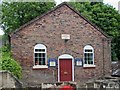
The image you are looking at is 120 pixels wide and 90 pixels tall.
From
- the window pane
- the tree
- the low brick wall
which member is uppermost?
the tree

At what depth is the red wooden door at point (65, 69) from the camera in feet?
59.7

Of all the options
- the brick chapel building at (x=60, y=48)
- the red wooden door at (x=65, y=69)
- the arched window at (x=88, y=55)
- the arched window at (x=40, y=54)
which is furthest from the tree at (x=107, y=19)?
the arched window at (x=40, y=54)

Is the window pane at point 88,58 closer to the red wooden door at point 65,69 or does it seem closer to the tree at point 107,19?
the red wooden door at point 65,69

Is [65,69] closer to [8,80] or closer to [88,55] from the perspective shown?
[88,55]

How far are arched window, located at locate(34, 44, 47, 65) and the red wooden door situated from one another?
951 mm

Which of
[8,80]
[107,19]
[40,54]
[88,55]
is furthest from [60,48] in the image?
[107,19]

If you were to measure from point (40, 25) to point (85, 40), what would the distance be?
107 inches

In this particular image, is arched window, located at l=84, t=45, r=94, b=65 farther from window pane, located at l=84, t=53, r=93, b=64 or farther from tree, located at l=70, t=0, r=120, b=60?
tree, located at l=70, t=0, r=120, b=60

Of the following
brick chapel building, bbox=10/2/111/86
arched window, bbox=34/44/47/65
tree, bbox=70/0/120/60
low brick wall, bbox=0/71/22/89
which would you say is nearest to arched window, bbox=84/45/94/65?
brick chapel building, bbox=10/2/111/86

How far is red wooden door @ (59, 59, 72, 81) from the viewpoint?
59.7 ft

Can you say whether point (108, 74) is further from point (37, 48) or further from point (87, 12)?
point (87, 12)

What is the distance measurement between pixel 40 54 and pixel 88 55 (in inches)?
110

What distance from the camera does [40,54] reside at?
17.9m

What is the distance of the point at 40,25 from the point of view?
703 inches
